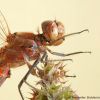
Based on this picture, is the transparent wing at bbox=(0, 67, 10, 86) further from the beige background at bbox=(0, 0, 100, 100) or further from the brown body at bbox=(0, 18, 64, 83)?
the beige background at bbox=(0, 0, 100, 100)

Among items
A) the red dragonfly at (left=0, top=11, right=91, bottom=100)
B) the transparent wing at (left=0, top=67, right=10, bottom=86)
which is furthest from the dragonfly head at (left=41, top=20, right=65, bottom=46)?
the transparent wing at (left=0, top=67, right=10, bottom=86)

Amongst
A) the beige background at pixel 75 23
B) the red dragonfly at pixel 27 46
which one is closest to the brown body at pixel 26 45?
the red dragonfly at pixel 27 46

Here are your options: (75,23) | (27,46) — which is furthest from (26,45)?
(75,23)

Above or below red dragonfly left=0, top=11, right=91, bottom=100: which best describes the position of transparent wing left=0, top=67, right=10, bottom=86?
below

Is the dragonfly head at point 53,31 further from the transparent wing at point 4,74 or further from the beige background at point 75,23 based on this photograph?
the beige background at point 75,23

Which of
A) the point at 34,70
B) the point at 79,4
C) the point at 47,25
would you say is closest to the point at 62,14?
the point at 79,4

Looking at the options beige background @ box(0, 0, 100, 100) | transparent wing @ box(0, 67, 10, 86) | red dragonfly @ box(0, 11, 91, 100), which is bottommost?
beige background @ box(0, 0, 100, 100)

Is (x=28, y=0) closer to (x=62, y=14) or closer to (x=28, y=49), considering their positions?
(x=62, y=14)

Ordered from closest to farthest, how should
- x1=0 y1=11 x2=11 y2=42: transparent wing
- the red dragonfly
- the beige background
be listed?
the red dragonfly
x1=0 y1=11 x2=11 y2=42: transparent wing
the beige background

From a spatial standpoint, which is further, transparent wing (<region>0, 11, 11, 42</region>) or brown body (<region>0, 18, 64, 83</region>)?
transparent wing (<region>0, 11, 11, 42</region>)
